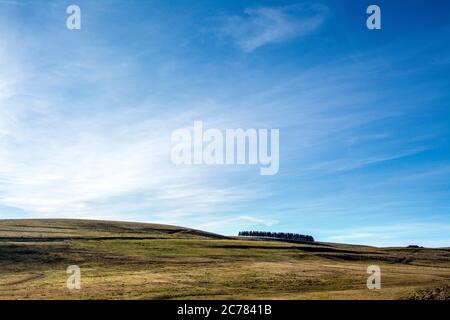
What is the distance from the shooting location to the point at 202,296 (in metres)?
48.6

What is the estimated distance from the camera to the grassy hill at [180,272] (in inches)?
1951

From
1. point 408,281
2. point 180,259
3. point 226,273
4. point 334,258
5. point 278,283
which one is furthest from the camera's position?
point 334,258

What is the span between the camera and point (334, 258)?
355 ft

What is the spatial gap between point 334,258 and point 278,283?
171 feet

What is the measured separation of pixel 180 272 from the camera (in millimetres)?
68562

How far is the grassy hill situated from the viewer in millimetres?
49562

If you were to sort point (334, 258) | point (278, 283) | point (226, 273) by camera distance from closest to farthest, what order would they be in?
point (278, 283), point (226, 273), point (334, 258)
